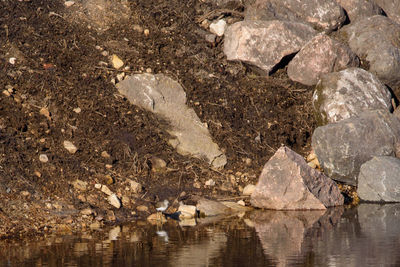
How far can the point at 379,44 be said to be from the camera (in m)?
12.4

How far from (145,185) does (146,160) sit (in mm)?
478

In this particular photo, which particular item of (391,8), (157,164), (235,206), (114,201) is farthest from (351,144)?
(391,8)

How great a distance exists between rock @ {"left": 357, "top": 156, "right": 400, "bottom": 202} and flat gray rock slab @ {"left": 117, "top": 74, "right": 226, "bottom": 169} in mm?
2184

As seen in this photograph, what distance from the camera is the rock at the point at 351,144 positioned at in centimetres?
977

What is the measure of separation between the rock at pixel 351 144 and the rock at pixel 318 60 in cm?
202

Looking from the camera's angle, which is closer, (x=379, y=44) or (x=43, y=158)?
(x=43, y=158)

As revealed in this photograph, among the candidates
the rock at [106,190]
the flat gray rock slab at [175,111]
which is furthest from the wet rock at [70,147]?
the flat gray rock slab at [175,111]

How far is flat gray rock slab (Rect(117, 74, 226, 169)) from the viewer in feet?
33.4

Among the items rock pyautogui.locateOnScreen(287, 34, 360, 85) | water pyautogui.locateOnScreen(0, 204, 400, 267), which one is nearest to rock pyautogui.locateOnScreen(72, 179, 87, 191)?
water pyautogui.locateOnScreen(0, 204, 400, 267)

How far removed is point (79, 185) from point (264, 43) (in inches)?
193

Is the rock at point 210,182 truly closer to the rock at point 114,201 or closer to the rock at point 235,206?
the rock at point 235,206

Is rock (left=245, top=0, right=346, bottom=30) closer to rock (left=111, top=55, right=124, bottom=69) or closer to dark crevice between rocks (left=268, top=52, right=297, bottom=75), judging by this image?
dark crevice between rocks (left=268, top=52, right=297, bottom=75)

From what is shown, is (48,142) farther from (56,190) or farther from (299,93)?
(299,93)

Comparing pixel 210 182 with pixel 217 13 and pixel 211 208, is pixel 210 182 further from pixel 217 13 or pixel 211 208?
pixel 217 13
